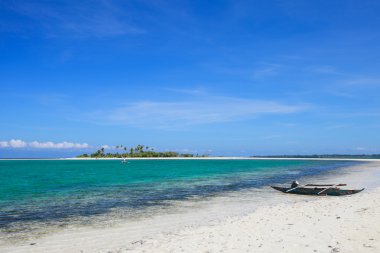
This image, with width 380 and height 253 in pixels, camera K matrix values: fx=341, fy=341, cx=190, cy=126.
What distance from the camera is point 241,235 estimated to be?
11.9 metres

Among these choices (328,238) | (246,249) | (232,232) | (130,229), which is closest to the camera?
(246,249)

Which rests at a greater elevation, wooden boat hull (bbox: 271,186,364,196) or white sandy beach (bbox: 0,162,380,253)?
wooden boat hull (bbox: 271,186,364,196)

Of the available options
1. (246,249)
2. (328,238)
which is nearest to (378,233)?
(328,238)

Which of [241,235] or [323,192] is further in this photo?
[323,192]

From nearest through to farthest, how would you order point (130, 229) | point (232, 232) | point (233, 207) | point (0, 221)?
1. point (232, 232)
2. point (130, 229)
3. point (0, 221)
4. point (233, 207)

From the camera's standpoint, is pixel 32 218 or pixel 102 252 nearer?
pixel 102 252

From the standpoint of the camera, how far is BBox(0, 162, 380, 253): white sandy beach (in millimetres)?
10375

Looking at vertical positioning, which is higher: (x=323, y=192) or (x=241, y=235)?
(x=323, y=192)

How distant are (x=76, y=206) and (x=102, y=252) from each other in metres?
11.3

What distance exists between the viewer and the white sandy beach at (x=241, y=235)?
10375 mm

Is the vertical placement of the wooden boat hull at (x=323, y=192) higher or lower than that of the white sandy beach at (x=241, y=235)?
higher

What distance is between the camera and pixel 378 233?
11.1 m

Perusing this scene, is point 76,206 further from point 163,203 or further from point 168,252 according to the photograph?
point 168,252

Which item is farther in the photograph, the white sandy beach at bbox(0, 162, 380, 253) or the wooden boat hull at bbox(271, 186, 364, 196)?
the wooden boat hull at bbox(271, 186, 364, 196)
